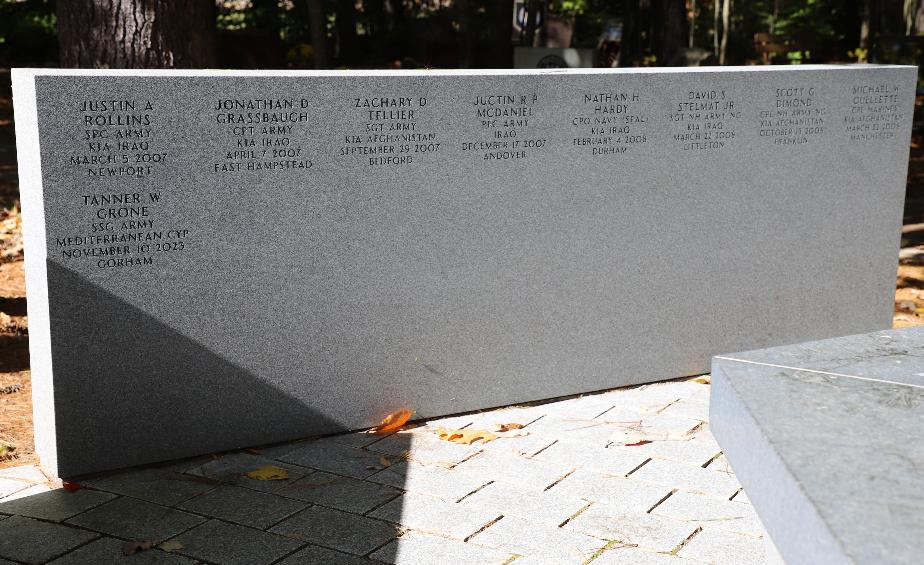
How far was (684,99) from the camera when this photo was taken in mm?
5391

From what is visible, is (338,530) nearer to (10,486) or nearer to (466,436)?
(466,436)

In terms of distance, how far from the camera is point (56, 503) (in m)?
4.07

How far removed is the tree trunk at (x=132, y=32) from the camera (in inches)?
259

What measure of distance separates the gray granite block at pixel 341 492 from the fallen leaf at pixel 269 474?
10cm

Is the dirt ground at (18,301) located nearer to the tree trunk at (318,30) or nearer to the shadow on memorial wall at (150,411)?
the shadow on memorial wall at (150,411)

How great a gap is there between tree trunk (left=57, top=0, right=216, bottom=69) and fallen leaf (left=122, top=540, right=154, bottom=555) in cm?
388

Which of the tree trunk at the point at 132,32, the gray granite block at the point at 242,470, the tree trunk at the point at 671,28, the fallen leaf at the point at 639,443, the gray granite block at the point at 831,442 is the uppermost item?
the tree trunk at the point at 671,28

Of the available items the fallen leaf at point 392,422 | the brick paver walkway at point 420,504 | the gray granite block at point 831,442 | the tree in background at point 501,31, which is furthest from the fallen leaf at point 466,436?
the tree in background at point 501,31

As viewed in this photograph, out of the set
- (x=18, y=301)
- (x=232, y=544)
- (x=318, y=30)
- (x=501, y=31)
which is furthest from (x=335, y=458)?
(x=501, y=31)

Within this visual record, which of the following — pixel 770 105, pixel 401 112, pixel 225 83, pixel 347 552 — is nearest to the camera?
pixel 347 552

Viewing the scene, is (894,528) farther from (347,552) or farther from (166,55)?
(166,55)

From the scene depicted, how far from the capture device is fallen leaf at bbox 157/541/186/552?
12.1ft

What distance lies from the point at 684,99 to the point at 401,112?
5.25 ft

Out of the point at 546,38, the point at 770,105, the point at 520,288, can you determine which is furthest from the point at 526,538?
the point at 546,38
